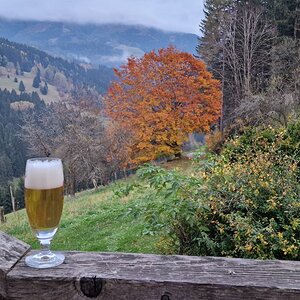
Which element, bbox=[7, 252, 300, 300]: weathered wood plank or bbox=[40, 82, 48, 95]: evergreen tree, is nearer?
bbox=[7, 252, 300, 300]: weathered wood plank

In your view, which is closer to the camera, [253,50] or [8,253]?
[8,253]

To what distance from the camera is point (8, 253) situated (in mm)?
1213

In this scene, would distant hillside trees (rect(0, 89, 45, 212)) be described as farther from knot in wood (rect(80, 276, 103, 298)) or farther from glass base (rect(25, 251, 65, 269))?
knot in wood (rect(80, 276, 103, 298))

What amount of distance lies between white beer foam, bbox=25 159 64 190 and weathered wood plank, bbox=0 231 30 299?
0.18 meters

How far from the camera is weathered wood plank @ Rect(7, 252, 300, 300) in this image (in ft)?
3.56

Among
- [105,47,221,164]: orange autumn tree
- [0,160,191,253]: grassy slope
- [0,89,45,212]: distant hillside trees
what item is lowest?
[0,89,45,212]: distant hillside trees

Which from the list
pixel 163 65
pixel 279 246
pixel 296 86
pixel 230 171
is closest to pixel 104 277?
pixel 279 246

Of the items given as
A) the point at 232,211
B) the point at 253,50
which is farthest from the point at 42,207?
the point at 253,50

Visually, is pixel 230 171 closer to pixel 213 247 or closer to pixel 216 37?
pixel 213 247

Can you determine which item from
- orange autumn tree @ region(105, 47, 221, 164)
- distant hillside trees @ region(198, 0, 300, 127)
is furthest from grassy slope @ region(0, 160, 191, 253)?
distant hillside trees @ region(198, 0, 300, 127)

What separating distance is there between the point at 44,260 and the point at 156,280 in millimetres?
361

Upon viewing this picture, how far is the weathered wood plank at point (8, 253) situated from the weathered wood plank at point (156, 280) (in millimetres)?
16

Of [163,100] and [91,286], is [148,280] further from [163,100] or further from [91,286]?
[163,100]

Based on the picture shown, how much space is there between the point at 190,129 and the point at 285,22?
13.6 m
